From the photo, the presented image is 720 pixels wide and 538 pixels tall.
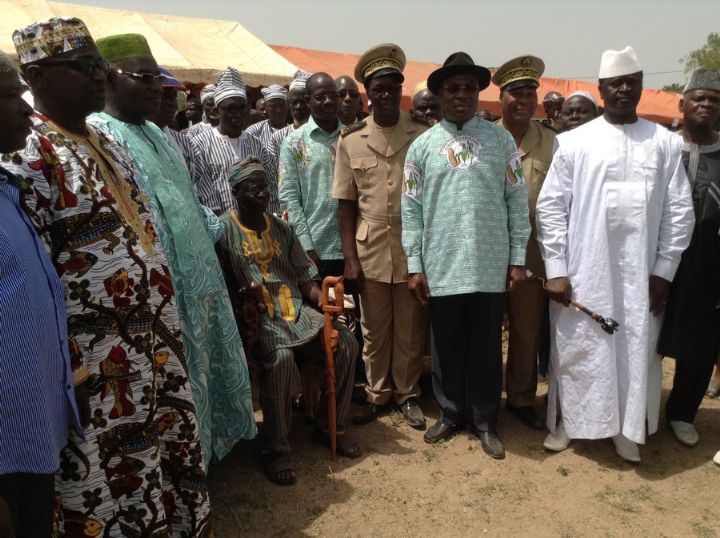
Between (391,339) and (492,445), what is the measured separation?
948 millimetres

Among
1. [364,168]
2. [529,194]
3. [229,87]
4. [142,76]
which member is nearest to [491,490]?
[529,194]

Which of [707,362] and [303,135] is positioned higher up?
[303,135]

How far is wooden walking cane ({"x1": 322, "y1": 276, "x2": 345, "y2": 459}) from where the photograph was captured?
350cm

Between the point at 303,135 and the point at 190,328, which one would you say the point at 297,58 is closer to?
the point at 303,135

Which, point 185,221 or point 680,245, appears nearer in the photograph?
point 185,221

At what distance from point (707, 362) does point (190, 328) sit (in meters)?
3.06

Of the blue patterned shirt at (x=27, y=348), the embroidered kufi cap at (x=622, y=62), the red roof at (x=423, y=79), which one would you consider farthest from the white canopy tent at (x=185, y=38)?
the blue patterned shirt at (x=27, y=348)

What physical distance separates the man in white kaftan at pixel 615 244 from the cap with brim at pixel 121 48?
2342mm

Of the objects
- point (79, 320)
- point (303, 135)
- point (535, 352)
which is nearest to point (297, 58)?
point (303, 135)

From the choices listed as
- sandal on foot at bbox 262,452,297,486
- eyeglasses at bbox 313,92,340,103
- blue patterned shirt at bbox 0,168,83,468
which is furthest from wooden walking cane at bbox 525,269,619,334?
blue patterned shirt at bbox 0,168,83,468

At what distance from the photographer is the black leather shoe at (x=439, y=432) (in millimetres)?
3816

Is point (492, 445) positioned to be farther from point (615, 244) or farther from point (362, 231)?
point (362, 231)

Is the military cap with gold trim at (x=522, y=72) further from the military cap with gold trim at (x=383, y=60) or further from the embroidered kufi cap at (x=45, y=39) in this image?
the embroidered kufi cap at (x=45, y=39)

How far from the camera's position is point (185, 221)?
2748mm
